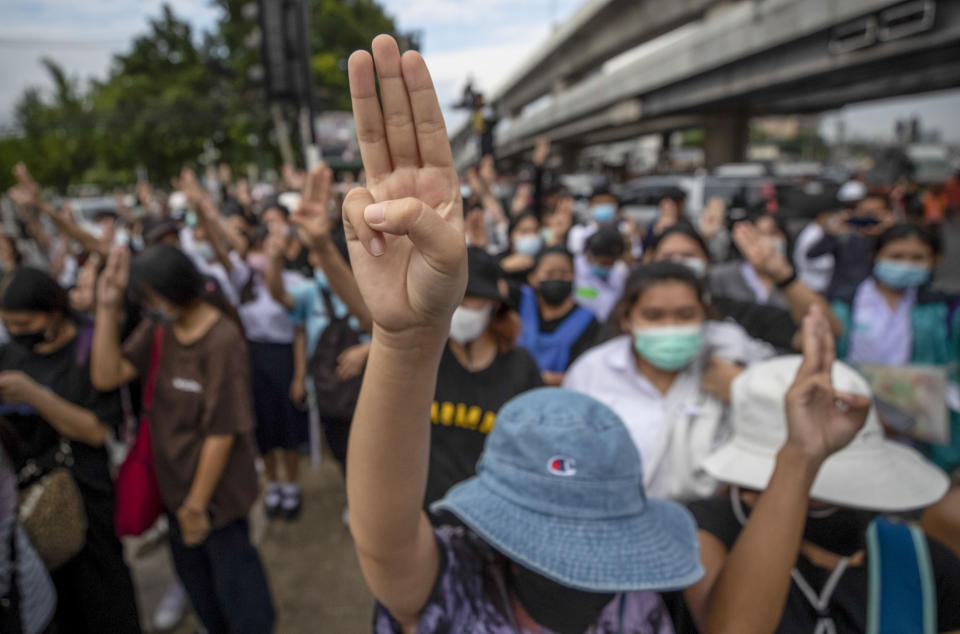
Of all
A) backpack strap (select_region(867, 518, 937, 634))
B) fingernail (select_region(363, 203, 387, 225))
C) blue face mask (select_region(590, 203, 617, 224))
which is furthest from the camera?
blue face mask (select_region(590, 203, 617, 224))

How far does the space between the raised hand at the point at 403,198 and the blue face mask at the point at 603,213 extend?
510 centimetres

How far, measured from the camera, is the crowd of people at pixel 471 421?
86 centimetres

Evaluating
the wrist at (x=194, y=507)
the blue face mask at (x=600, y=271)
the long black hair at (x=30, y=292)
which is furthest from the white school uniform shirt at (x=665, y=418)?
the long black hair at (x=30, y=292)

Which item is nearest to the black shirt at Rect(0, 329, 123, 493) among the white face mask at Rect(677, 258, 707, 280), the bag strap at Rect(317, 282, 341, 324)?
the bag strap at Rect(317, 282, 341, 324)

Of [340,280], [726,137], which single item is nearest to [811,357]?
[340,280]

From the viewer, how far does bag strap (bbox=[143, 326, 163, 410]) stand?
7.21ft

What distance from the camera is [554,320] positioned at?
299 centimetres

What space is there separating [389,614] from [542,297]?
2.14 metres

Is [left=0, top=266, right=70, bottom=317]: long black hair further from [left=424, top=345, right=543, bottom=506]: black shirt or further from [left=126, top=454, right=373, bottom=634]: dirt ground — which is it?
[left=126, top=454, right=373, bottom=634]: dirt ground

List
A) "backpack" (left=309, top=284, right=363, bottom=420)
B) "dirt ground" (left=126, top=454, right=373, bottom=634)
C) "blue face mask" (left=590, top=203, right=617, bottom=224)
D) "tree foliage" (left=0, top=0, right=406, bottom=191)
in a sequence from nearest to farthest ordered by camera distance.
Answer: "backpack" (left=309, top=284, right=363, bottom=420) → "dirt ground" (left=126, top=454, right=373, bottom=634) → "blue face mask" (left=590, top=203, right=617, bottom=224) → "tree foliage" (left=0, top=0, right=406, bottom=191)

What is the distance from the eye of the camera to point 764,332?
2271 mm

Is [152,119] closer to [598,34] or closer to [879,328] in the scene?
[598,34]

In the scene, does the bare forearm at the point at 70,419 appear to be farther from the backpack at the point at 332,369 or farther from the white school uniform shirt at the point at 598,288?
the white school uniform shirt at the point at 598,288

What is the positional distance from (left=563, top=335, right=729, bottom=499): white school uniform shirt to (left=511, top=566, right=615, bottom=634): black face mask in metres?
0.79
